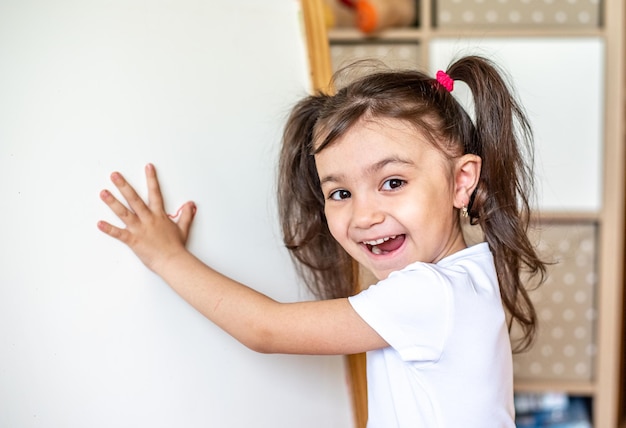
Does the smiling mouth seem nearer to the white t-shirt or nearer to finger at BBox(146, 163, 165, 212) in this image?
the white t-shirt

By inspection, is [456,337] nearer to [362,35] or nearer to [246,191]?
[246,191]

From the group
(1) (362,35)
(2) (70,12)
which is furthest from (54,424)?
(1) (362,35)

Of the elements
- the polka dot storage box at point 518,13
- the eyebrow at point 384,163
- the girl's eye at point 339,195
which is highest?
the polka dot storage box at point 518,13

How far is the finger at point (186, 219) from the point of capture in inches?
36.2

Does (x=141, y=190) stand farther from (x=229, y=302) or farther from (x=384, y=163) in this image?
(x=384, y=163)

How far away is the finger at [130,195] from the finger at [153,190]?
0.04ft

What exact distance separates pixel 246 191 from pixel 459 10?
0.90m

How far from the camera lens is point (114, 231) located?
86 cm

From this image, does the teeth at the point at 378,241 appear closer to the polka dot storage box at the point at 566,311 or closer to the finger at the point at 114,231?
the finger at the point at 114,231

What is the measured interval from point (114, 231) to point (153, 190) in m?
0.07

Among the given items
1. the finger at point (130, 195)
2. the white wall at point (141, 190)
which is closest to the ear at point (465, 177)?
the white wall at point (141, 190)

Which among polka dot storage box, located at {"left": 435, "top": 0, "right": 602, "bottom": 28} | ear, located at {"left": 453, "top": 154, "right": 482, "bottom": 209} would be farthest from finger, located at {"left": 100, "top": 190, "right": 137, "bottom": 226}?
polka dot storage box, located at {"left": 435, "top": 0, "right": 602, "bottom": 28}

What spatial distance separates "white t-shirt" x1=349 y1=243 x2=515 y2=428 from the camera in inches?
32.0

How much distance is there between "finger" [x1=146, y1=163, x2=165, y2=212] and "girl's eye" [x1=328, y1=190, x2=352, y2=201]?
20 cm
